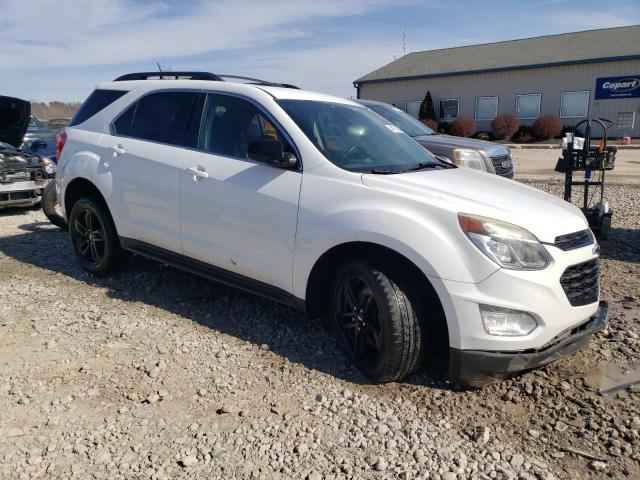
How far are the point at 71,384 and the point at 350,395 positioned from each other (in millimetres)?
1766

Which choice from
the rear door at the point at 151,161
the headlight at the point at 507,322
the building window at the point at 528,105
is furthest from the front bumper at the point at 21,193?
the building window at the point at 528,105

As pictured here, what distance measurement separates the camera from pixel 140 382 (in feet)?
11.5

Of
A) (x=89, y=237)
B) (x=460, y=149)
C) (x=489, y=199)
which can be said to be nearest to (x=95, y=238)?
(x=89, y=237)

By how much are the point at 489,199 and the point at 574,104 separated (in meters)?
31.4

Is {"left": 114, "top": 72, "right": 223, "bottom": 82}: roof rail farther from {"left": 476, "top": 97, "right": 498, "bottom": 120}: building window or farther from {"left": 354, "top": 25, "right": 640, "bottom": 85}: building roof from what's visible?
{"left": 476, "top": 97, "right": 498, "bottom": 120}: building window

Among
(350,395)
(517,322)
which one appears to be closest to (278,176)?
(350,395)

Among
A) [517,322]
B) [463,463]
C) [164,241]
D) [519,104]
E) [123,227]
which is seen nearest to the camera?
[463,463]

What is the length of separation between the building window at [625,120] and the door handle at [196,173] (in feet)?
101

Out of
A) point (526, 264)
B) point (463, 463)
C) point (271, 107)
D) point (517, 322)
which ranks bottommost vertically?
point (463, 463)

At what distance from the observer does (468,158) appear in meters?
8.32

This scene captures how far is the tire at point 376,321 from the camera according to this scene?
323 centimetres

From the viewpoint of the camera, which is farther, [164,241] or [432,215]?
[164,241]

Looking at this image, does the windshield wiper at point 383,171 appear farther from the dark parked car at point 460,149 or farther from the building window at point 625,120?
the building window at point 625,120

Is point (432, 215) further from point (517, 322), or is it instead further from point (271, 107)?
point (271, 107)
